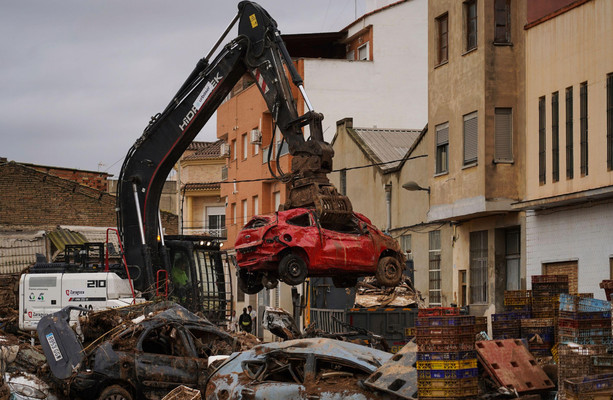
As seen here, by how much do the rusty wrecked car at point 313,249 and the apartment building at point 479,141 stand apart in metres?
8.26

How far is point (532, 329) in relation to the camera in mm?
14086

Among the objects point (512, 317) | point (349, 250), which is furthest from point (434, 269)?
point (512, 317)

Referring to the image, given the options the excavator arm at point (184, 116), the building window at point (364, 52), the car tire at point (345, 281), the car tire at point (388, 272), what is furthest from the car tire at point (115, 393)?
the building window at point (364, 52)

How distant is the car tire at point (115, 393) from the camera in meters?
15.9

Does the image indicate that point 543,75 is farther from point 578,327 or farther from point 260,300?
point 260,300

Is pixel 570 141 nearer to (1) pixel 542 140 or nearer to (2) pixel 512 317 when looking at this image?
(1) pixel 542 140

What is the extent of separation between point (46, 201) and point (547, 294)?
36.6m

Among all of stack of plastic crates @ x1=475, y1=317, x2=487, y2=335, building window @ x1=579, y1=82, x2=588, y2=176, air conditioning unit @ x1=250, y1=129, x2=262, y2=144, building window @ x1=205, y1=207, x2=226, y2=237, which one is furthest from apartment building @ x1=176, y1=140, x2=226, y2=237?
stack of plastic crates @ x1=475, y1=317, x2=487, y2=335

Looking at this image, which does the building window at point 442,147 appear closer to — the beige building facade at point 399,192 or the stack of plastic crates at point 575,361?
the beige building facade at point 399,192

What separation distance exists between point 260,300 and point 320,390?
3873 cm

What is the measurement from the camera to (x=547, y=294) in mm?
15125

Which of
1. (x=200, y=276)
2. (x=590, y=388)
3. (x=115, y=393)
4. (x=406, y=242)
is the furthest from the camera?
(x=406, y=242)

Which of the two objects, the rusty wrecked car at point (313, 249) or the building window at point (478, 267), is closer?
the rusty wrecked car at point (313, 249)

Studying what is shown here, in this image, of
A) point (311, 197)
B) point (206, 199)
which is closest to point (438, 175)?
point (311, 197)
